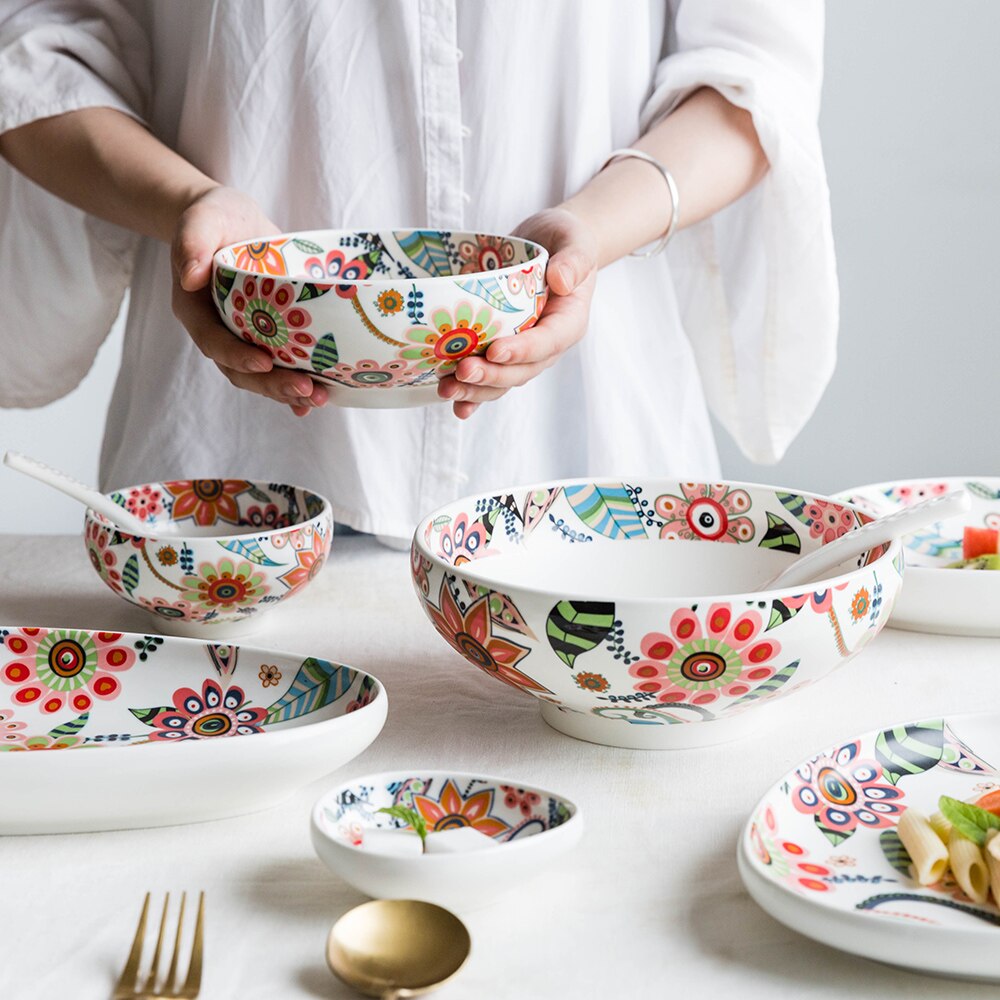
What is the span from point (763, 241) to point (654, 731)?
2.14 ft

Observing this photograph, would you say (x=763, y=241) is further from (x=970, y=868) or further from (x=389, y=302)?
(x=970, y=868)

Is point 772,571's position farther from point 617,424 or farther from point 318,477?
point 318,477

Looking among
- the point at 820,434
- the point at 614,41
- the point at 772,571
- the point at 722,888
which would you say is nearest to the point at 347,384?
the point at 772,571

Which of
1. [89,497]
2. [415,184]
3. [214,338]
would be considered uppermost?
[415,184]

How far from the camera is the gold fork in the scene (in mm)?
460

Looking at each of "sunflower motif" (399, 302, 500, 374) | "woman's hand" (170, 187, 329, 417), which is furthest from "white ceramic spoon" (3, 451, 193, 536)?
"sunflower motif" (399, 302, 500, 374)

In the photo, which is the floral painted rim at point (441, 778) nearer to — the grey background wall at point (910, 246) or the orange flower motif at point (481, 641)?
the orange flower motif at point (481, 641)

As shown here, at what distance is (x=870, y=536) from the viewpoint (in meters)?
0.66

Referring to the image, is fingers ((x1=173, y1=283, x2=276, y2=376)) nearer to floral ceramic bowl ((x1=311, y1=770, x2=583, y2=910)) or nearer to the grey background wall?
floral ceramic bowl ((x1=311, y1=770, x2=583, y2=910))

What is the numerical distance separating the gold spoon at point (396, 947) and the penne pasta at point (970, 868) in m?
0.19

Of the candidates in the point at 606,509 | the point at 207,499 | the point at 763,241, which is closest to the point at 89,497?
the point at 207,499

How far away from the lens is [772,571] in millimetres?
745

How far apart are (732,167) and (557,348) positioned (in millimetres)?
338

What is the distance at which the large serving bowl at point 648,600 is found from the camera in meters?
0.58
